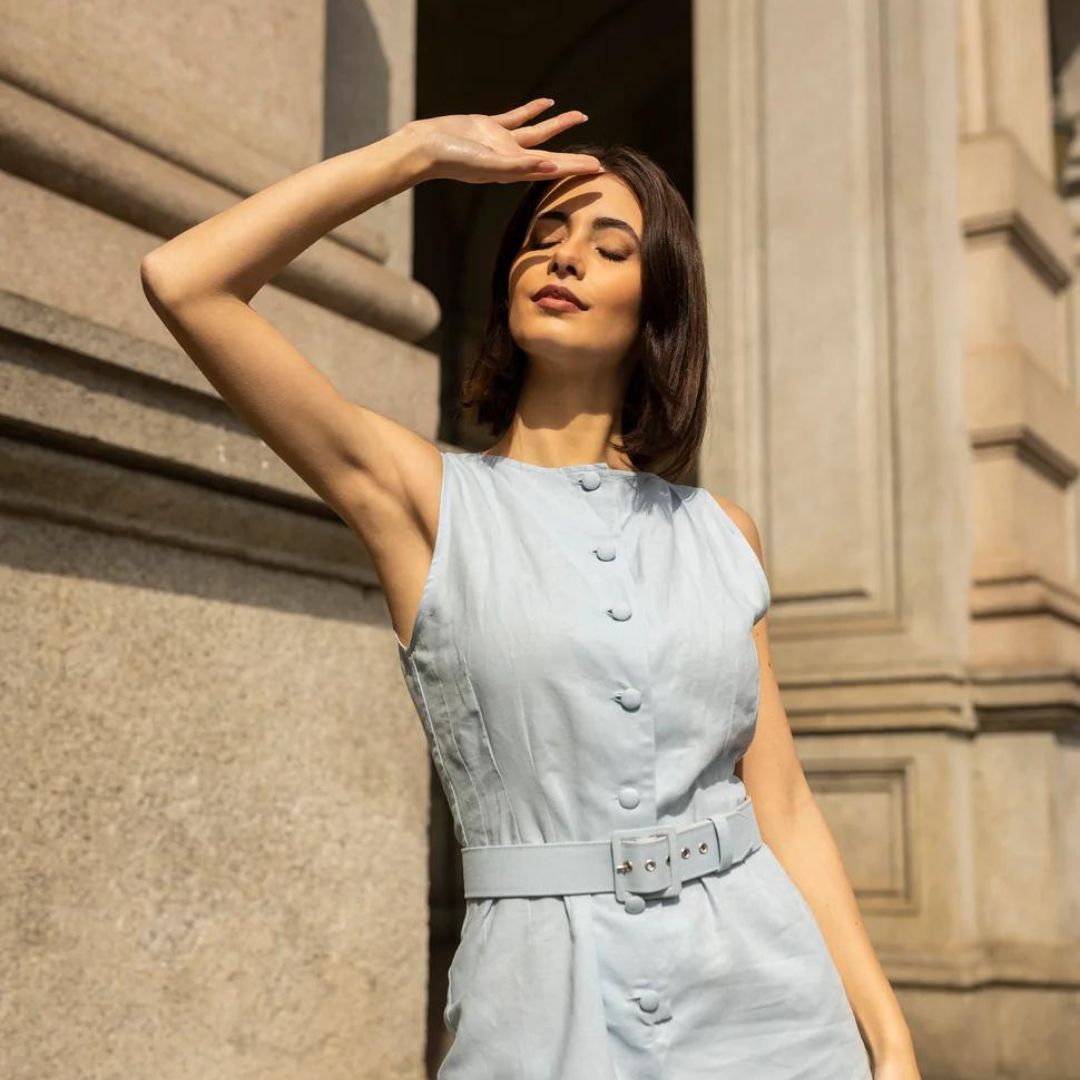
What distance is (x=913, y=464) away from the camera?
6191 mm

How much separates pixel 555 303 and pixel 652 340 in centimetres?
17

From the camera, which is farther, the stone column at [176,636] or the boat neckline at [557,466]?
the stone column at [176,636]

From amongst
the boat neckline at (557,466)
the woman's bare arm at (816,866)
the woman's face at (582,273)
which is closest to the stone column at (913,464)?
the woman's bare arm at (816,866)

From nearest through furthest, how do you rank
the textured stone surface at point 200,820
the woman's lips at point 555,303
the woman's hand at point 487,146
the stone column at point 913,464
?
the woman's hand at point 487,146
the woman's lips at point 555,303
the textured stone surface at point 200,820
the stone column at point 913,464

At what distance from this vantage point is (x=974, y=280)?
6570 millimetres

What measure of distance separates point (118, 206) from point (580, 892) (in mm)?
1700

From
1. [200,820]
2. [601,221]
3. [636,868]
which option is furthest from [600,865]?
[200,820]

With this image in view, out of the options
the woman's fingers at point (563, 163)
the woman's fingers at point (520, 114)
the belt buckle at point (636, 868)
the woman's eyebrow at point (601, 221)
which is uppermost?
the woman's fingers at point (520, 114)

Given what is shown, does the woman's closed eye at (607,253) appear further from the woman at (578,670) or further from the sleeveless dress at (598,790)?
the sleeveless dress at (598,790)

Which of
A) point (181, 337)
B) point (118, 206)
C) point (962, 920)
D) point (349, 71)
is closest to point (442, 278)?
point (962, 920)

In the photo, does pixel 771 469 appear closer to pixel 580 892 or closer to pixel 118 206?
pixel 118 206

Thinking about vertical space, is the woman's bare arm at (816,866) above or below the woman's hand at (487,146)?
below

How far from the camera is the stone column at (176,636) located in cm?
248

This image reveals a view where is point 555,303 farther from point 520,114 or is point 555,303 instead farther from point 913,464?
point 913,464
